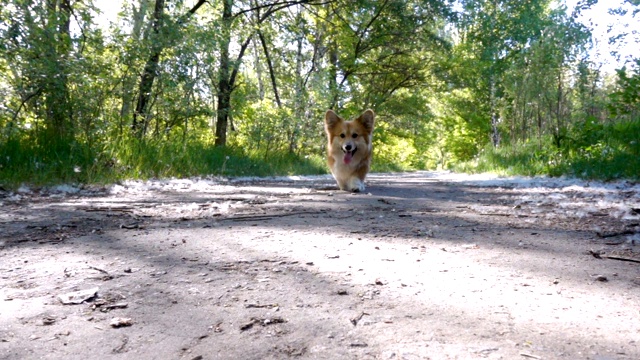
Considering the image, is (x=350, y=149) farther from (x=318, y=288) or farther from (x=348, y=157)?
(x=318, y=288)

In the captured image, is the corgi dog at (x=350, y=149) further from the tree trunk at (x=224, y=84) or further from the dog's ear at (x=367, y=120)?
the tree trunk at (x=224, y=84)

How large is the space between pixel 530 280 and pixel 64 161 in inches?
237

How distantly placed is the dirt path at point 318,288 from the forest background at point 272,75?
377 cm

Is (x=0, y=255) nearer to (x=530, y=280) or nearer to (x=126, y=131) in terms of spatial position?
(x=530, y=280)

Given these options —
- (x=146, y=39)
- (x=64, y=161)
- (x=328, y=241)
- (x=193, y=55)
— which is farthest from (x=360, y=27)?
(x=328, y=241)

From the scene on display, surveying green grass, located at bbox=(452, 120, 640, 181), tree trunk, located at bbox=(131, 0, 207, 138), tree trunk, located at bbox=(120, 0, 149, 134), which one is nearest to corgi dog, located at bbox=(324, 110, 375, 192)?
green grass, located at bbox=(452, 120, 640, 181)

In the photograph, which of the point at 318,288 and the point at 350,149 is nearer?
the point at 318,288

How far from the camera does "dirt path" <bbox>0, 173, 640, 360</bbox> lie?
1161mm

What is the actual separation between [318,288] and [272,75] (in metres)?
16.5

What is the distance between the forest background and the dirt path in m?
3.77

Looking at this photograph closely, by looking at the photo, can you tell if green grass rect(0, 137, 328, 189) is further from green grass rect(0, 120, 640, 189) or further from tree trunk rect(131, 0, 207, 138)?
tree trunk rect(131, 0, 207, 138)

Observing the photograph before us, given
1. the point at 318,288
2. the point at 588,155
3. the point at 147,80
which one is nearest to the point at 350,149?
the point at 588,155

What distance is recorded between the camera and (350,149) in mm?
6836

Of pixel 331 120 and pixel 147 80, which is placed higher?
pixel 147 80
